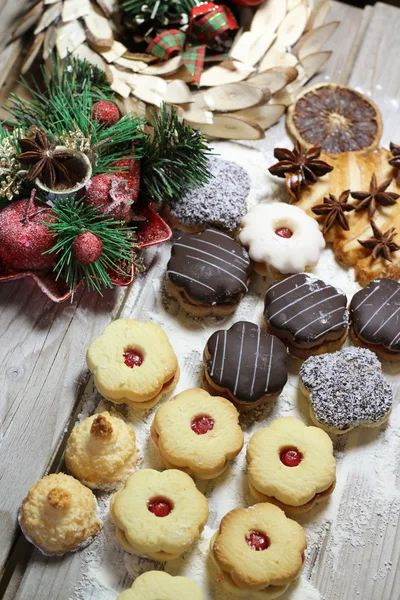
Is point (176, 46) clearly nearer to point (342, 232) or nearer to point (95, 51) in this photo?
point (95, 51)

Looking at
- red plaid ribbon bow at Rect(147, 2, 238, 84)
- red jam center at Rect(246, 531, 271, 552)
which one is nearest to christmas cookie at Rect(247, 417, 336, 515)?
red jam center at Rect(246, 531, 271, 552)

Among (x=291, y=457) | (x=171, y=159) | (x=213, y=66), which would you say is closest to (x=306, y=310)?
(x=291, y=457)

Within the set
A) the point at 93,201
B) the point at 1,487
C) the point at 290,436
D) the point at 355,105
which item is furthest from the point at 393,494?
the point at 355,105

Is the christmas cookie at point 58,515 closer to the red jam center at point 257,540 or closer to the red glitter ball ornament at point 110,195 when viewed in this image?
the red jam center at point 257,540

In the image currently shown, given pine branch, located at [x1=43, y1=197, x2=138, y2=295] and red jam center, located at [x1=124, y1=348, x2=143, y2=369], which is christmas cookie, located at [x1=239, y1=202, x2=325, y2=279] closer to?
pine branch, located at [x1=43, y1=197, x2=138, y2=295]

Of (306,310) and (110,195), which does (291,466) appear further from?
(110,195)

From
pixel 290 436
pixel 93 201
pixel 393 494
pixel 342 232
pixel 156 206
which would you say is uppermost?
pixel 93 201
